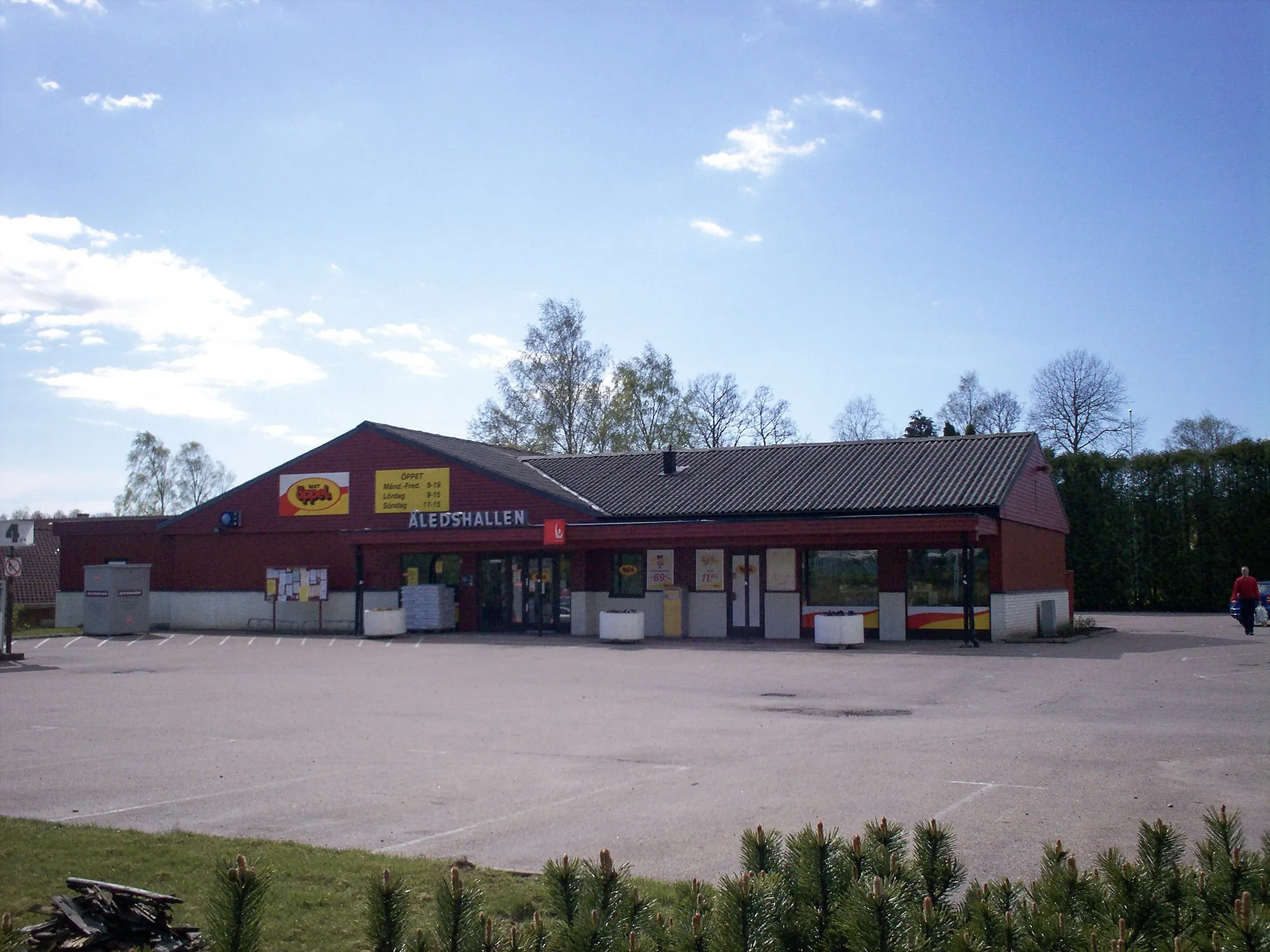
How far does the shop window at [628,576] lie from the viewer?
98.1 ft

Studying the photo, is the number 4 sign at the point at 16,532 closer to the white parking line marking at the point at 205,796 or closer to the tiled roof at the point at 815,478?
the tiled roof at the point at 815,478

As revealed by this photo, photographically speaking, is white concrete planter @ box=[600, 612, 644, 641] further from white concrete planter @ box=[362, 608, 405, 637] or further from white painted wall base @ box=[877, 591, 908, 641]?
white concrete planter @ box=[362, 608, 405, 637]

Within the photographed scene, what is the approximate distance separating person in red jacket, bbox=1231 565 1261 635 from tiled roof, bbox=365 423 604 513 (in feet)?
54.7

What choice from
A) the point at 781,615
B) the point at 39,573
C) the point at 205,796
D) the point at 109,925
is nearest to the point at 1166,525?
the point at 781,615

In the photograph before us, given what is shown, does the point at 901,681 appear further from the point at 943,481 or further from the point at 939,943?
the point at 939,943

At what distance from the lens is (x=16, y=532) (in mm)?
22578

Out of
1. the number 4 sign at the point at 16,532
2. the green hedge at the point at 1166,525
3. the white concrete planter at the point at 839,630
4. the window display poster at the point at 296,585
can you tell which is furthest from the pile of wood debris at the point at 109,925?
the green hedge at the point at 1166,525

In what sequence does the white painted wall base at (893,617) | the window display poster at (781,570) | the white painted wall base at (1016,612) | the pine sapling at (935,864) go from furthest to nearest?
the window display poster at (781,570), the white painted wall base at (893,617), the white painted wall base at (1016,612), the pine sapling at (935,864)

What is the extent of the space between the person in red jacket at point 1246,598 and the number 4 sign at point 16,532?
90.3ft

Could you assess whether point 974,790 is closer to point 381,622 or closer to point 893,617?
point 893,617

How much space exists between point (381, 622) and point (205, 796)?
21.0 metres

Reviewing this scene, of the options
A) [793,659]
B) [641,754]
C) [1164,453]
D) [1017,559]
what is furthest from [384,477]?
[1164,453]

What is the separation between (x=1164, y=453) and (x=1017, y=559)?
18407 mm

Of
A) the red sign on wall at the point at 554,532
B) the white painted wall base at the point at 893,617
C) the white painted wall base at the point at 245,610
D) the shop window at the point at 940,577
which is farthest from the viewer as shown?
the white painted wall base at the point at 245,610
